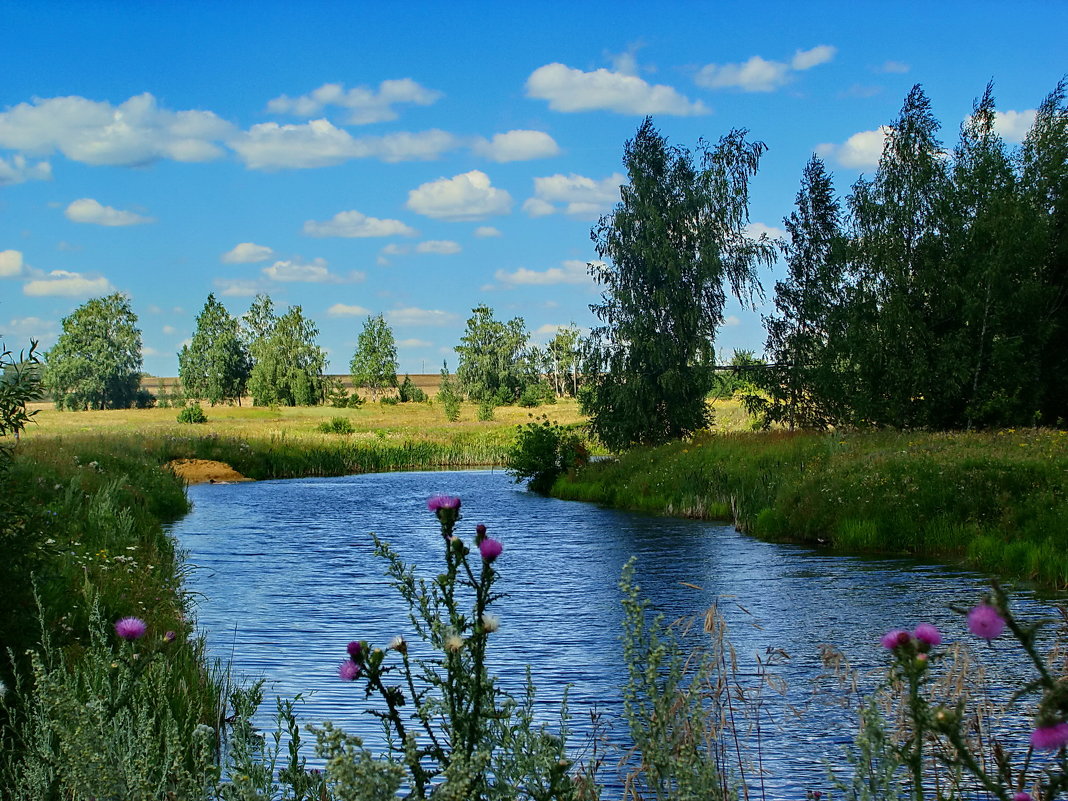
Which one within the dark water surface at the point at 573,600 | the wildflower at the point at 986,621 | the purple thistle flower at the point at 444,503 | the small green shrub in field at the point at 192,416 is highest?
the small green shrub in field at the point at 192,416

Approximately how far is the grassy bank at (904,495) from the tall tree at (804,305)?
8.79m

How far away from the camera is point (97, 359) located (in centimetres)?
9538

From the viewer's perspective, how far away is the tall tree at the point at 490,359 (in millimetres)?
106812

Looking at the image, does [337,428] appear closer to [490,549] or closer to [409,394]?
[409,394]

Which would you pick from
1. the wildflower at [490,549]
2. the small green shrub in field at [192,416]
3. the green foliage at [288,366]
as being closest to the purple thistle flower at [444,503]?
the wildflower at [490,549]

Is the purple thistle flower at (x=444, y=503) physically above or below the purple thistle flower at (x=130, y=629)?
above

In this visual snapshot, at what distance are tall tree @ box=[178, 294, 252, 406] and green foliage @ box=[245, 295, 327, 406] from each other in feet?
8.37

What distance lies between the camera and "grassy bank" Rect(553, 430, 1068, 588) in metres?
15.3

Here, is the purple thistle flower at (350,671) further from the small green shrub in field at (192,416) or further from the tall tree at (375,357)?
the tall tree at (375,357)

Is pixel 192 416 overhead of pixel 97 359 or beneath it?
beneath

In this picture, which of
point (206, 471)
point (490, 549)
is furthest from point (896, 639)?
point (206, 471)

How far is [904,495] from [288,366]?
8298cm

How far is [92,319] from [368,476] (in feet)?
225

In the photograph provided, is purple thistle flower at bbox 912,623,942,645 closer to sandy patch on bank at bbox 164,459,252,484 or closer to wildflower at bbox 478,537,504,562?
wildflower at bbox 478,537,504,562
